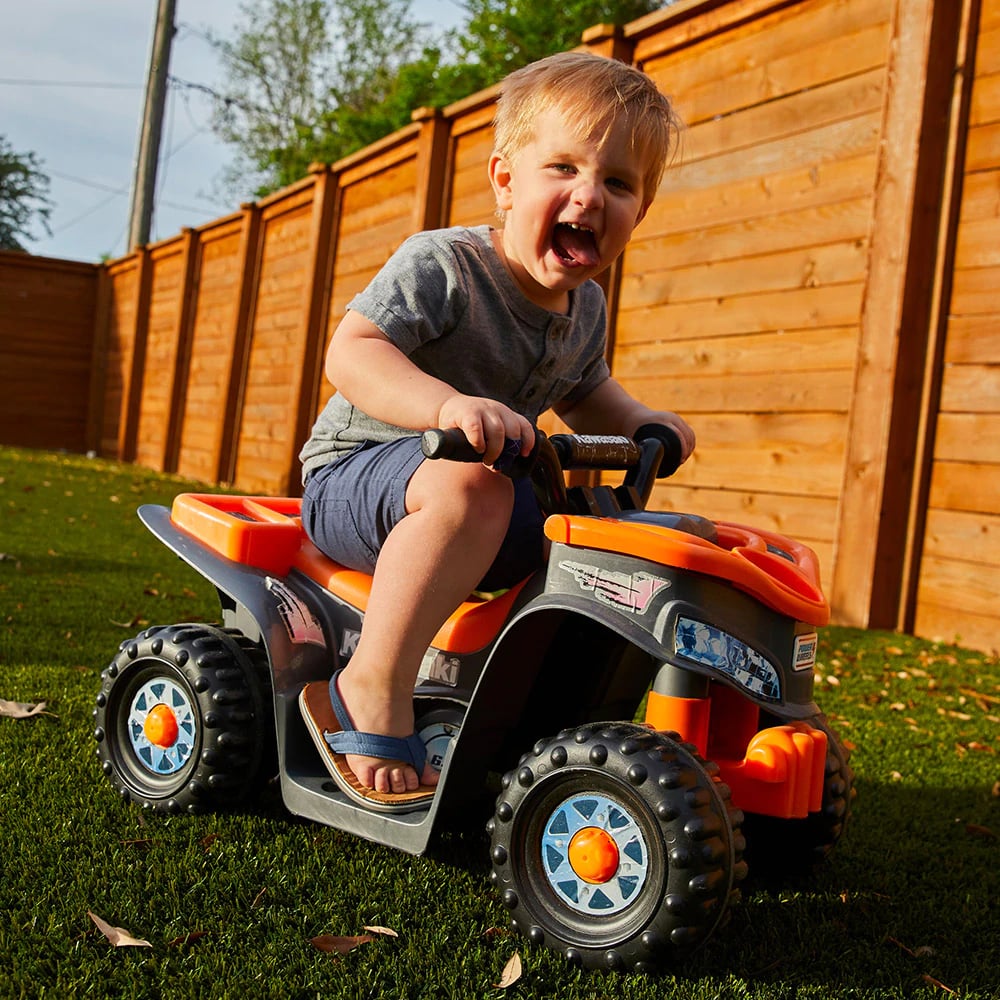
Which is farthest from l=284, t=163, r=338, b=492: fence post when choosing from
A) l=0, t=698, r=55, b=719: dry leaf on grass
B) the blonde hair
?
the blonde hair

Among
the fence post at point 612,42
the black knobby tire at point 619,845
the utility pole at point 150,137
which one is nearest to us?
the black knobby tire at point 619,845

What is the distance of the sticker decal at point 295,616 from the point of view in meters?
2.26

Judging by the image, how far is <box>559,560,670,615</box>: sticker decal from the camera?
1748 millimetres

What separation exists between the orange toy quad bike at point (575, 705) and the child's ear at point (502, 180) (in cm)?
52

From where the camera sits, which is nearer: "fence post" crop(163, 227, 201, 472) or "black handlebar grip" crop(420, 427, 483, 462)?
"black handlebar grip" crop(420, 427, 483, 462)

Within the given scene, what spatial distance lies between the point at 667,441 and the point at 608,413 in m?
0.24

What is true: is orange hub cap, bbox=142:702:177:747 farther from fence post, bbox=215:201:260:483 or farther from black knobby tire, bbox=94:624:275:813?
fence post, bbox=215:201:260:483

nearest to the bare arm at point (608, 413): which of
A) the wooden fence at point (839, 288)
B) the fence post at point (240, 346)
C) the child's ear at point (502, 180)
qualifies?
the child's ear at point (502, 180)

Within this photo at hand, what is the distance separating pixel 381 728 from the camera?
2.03 meters

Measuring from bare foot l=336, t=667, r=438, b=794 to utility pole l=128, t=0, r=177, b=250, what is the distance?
59.2 feet

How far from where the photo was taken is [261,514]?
8.31 feet

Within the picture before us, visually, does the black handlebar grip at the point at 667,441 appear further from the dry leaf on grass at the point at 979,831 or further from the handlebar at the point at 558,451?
the dry leaf on grass at the point at 979,831

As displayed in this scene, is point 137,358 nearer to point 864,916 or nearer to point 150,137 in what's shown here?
point 150,137

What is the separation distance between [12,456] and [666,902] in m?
12.3
